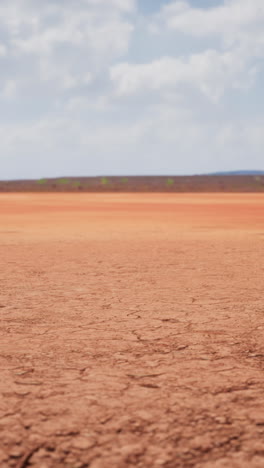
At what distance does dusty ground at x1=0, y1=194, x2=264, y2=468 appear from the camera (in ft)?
7.83

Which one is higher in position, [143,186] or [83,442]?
[143,186]

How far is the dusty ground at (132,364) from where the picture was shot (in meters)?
2.39

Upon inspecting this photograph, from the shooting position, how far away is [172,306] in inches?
201

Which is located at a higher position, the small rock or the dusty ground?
the dusty ground

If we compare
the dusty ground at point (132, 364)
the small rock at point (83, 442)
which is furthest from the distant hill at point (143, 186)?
the small rock at point (83, 442)

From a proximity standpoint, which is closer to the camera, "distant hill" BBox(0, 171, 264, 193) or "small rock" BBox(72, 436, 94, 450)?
"small rock" BBox(72, 436, 94, 450)

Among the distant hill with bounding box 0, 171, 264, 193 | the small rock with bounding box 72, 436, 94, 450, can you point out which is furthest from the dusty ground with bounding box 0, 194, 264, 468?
the distant hill with bounding box 0, 171, 264, 193

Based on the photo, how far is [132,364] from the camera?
136 inches

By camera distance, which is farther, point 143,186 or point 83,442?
point 143,186

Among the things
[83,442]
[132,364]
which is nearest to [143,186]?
[132,364]

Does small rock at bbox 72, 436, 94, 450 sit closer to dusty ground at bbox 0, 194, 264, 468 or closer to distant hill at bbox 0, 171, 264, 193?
dusty ground at bbox 0, 194, 264, 468

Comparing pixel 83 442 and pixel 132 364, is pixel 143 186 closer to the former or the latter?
pixel 132 364

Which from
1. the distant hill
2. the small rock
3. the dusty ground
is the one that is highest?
the distant hill

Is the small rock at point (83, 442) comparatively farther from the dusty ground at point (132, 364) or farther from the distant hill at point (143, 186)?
the distant hill at point (143, 186)
